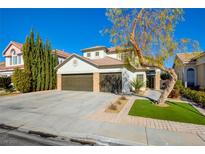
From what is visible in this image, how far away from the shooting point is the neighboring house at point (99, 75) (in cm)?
1503

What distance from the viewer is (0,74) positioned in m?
22.5

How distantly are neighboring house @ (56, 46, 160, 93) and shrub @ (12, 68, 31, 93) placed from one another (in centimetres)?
434

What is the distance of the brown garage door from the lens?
16.6 meters

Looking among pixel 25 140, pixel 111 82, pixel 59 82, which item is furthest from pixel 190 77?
pixel 25 140

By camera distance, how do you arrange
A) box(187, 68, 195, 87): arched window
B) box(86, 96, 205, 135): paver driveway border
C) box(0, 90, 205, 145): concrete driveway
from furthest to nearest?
box(187, 68, 195, 87): arched window
box(86, 96, 205, 135): paver driveway border
box(0, 90, 205, 145): concrete driveway

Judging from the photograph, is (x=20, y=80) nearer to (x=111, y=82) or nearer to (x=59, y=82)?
(x=59, y=82)

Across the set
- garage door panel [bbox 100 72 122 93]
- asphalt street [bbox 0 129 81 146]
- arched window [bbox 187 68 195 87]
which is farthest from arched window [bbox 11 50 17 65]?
arched window [bbox 187 68 195 87]

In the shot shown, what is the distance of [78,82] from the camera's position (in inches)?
685

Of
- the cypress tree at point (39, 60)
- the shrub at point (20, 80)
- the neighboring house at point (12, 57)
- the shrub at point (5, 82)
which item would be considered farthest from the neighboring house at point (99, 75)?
the shrub at point (5, 82)

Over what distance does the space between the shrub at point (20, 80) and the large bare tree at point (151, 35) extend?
1133 centimetres

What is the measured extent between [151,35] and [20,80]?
14403 mm

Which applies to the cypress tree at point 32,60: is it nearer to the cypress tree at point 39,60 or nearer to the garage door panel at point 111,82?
the cypress tree at point 39,60

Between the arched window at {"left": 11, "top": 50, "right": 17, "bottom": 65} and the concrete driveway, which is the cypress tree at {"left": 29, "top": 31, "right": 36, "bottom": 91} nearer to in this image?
the arched window at {"left": 11, "top": 50, "right": 17, "bottom": 65}
